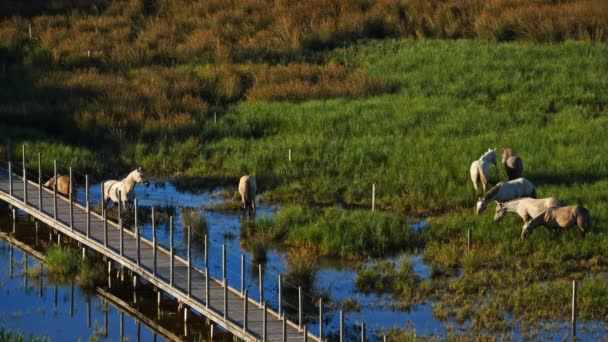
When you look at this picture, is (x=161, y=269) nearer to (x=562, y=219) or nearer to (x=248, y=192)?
(x=248, y=192)

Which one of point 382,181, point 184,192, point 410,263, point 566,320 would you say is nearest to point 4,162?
point 184,192

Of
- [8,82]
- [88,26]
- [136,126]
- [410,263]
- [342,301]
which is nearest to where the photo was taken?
[342,301]

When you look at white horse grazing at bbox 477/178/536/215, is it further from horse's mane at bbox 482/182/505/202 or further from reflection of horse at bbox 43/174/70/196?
reflection of horse at bbox 43/174/70/196

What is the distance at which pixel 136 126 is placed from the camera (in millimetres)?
35406

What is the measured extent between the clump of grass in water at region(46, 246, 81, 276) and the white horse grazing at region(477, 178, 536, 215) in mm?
7923

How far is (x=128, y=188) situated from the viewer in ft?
91.4

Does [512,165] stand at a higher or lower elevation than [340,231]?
higher

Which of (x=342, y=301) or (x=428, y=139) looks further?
(x=428, y=139)

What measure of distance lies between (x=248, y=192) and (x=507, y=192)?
532cm

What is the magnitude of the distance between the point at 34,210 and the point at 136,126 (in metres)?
8.74

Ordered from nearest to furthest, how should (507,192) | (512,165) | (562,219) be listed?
(562,219) < (507,192) < (512,165)

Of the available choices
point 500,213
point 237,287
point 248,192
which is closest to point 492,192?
point 500,213

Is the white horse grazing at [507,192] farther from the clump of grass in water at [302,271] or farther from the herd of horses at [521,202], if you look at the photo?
the clump of grass in water at [302,271]

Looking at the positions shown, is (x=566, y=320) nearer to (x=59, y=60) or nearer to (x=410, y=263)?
(x=410, y=263)
